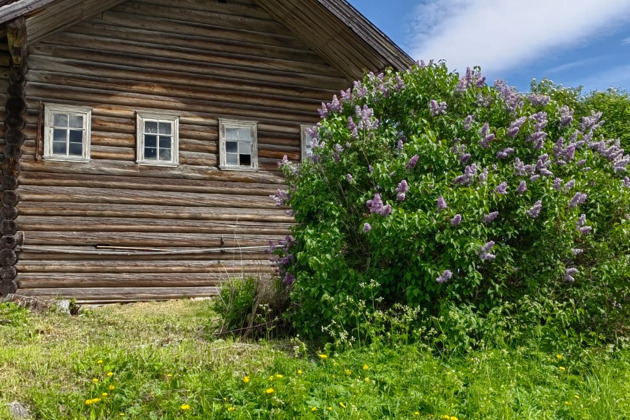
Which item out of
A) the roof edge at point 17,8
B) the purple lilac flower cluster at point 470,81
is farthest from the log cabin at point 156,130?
the purple lilac flower cluster at point 470,81

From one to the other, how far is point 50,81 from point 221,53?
3.40 m

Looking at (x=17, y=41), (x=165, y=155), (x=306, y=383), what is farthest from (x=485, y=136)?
(x=17, y=41)

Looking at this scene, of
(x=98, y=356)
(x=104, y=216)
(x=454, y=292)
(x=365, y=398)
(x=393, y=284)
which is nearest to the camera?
(x=365, y=398)

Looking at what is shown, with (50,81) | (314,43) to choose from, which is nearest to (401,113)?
(314,43)

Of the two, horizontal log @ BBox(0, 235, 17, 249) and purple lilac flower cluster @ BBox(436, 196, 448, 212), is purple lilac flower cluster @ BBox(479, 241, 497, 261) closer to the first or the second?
purple lilac flower cluster @ BBox(436, 196, 448, 212)

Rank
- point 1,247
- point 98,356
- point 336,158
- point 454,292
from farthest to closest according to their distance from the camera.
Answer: point 1,247
point 336,158
point 454,292
point 98,356

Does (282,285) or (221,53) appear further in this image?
(221,53)

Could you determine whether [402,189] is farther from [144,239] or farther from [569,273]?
[144,239]

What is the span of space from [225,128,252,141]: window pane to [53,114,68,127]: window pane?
10.2 ft

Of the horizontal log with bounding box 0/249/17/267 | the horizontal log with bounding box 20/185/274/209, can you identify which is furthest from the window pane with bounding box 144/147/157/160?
the horizontal log with bounding box 0/249/17/267

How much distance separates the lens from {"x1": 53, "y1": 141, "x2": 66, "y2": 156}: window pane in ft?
39.2

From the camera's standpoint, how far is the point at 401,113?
819 centimetres

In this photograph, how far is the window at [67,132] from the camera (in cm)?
1186

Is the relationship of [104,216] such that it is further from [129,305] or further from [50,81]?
[50,81]
